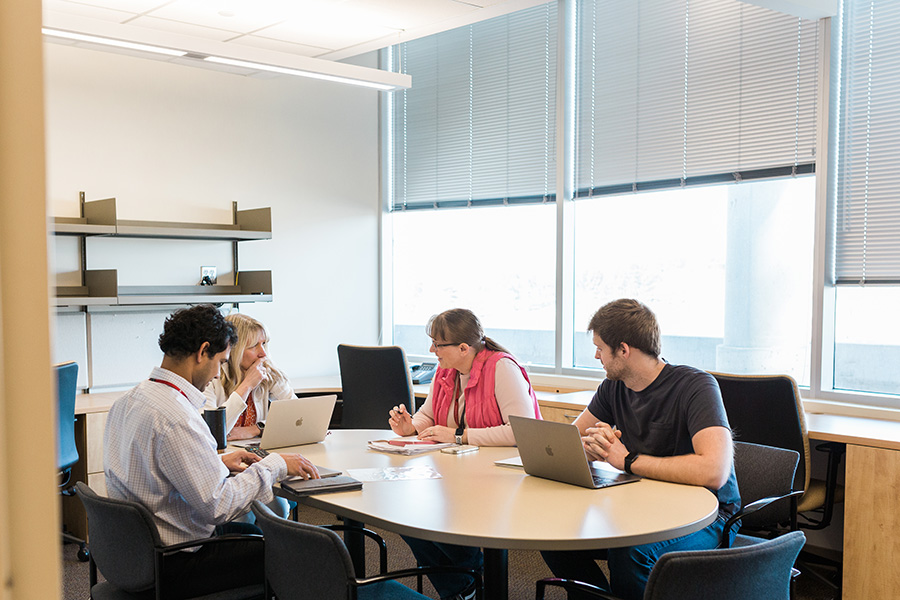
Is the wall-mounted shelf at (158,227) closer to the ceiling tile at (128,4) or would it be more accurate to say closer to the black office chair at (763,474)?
the ceiling tile at (128,4)

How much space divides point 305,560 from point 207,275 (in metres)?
3.91

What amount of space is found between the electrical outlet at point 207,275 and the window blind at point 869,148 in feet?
13.0

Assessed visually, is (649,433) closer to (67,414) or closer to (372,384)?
(372,384)

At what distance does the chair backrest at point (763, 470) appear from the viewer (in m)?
2.85

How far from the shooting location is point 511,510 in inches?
87.1

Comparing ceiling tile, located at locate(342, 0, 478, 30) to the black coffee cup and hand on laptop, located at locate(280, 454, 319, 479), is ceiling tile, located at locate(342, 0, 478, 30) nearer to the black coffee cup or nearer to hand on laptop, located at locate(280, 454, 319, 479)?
the black coffee cup

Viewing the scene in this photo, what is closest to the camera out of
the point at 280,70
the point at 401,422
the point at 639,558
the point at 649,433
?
the point at 639,558

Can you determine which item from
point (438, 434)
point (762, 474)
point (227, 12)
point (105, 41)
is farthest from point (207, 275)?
point (762, 474)

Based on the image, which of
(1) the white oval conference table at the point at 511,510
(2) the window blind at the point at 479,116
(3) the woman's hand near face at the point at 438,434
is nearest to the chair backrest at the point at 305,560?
(1) the white oval conference table at the point at 511,510

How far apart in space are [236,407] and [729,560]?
2.31 m

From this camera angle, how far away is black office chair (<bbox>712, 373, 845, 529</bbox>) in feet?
11.3

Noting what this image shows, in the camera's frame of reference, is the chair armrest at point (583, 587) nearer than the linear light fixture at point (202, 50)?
Yes

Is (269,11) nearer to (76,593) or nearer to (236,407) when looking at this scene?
(236,407)

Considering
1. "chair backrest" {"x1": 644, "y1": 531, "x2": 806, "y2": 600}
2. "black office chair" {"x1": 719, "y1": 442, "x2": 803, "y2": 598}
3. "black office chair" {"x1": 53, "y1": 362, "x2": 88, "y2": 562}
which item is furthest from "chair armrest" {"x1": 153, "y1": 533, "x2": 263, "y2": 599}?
"black office chair" {"x1": 53, "y1": 362, "x2": 88, "y2": 562}
